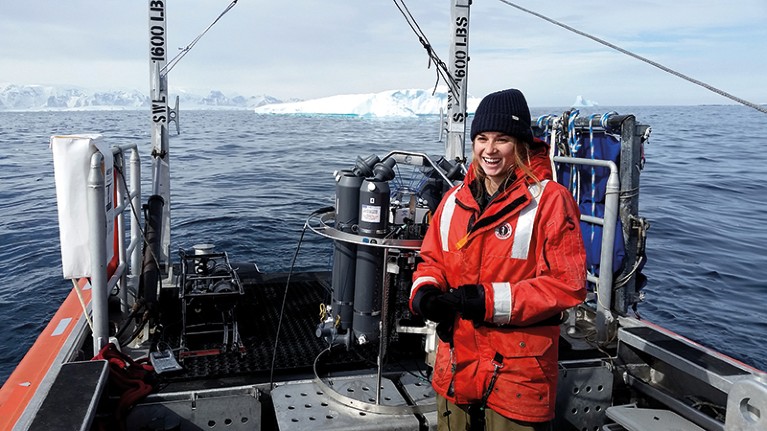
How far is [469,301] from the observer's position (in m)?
2.18

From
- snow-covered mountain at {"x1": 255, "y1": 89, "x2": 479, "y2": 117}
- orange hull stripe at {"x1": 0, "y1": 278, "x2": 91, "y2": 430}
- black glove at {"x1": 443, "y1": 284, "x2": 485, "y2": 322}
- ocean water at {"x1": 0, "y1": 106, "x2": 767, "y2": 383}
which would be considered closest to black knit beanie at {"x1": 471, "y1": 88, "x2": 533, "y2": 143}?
black glove at {"x1": 443, "y1": 284, "x2": 485, "y2": 322}

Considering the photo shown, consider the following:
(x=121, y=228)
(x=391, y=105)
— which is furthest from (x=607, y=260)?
(x=391, y=105)

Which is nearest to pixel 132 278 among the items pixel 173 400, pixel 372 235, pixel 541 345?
pixel 173 400

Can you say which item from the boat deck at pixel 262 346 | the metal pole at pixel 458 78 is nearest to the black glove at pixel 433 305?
the boat deck at pixel 262 346

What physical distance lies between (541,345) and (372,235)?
1.47 metres

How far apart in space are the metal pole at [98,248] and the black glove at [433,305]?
205cm

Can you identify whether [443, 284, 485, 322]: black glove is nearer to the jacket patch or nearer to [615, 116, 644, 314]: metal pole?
the jacket patch

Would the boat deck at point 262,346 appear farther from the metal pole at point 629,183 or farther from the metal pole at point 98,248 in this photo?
the metal pole at point 629,183

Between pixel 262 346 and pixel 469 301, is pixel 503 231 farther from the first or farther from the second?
pixel 262 346

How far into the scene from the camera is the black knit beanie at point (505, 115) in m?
2.24

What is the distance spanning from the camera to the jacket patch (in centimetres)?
226

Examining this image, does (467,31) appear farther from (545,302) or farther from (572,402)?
(545,302)

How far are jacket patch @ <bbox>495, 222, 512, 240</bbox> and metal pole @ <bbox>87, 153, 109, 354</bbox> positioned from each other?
7.59 ft

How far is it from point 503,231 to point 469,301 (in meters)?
0.30
